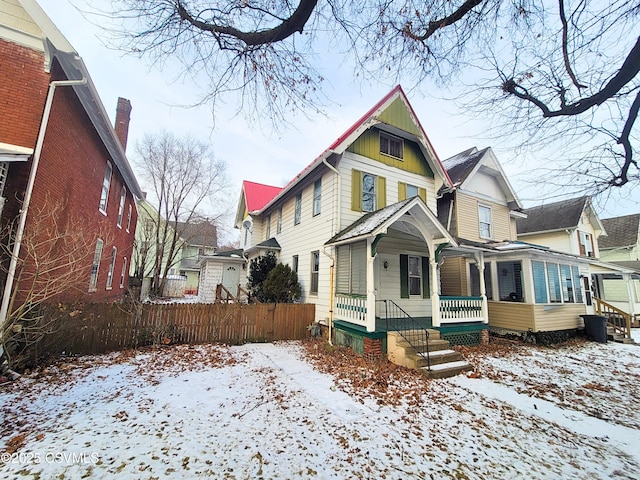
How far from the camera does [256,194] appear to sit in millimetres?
18781

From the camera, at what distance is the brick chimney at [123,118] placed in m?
15.6

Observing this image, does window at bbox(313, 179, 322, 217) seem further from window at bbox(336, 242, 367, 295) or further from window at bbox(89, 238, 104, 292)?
window at bbox(89, 238, 104, 292)

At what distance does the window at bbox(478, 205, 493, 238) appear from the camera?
47.1 feet

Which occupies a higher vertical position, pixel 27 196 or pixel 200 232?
pixel 200 232

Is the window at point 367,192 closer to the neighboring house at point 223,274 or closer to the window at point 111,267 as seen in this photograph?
the neighboring house at point 223,274

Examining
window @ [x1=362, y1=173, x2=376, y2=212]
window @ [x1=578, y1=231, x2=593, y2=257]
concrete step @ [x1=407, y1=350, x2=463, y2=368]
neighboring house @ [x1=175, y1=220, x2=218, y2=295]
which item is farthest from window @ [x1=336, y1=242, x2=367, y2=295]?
neighboring house @ [x1=175, y1=220, x2=218, y2=295]

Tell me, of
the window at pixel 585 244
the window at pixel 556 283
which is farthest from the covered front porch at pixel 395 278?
the window at pixel 585 244

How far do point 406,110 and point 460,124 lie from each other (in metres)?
6.28

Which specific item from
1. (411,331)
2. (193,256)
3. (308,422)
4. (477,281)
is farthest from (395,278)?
(193,256)

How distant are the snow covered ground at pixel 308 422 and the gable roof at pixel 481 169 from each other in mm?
9488

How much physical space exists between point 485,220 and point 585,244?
34.7ft

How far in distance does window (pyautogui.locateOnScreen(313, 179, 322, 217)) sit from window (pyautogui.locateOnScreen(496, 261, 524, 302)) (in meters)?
8.83

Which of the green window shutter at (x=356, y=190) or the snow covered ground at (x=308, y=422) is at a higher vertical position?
the green window shutter at (x=356, y=190)

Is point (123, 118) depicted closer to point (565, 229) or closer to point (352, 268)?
point (352, 268)
